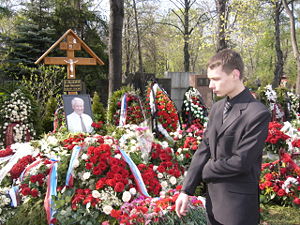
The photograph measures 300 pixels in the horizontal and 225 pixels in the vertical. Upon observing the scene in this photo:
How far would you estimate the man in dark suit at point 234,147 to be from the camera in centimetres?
162

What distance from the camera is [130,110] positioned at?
19.3ft

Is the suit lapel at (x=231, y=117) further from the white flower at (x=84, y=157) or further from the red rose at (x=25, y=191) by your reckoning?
the red rose at (x=25, y=191)

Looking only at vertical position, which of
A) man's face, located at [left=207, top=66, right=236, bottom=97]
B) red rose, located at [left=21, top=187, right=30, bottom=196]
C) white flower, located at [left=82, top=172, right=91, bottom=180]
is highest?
man's face, located at [left=207, top=66, right=236, bottom=97]

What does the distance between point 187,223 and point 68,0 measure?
14975 mm

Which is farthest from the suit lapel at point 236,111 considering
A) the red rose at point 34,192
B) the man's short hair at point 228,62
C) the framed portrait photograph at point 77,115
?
the framed portrait photograph at point 77,115

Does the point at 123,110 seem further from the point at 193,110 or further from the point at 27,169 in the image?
the point at 27,169

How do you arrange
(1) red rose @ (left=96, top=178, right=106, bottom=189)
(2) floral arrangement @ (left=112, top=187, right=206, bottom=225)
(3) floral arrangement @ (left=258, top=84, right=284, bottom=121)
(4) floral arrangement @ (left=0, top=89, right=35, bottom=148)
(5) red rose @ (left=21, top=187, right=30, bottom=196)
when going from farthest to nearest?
(3) floral arrangement @ (left=258, top=84, right=284, bottom=121) < (4) floral arrangement @ (left=0, top=89, right=35, bottom=148) < (5) red rose @ (left=21, top=187, right=30, bottom=196) < (1) red rose @ (left=96, top=178, right=106, bottom=189) < (2) floral arrangement @ (left=112, top=187, right=206, bottom=225)

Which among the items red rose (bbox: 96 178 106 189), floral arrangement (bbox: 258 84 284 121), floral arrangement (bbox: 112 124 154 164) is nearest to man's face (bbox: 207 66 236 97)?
red rose (bbox: 96 178 106 189)

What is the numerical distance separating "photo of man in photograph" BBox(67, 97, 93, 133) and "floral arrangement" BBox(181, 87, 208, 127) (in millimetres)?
1920

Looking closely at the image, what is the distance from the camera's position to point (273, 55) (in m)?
29.0

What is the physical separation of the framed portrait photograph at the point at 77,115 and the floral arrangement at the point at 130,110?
64cm

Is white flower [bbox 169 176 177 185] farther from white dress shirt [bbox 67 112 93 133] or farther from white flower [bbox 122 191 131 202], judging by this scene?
white dress shirt [bbox 67 112 93 133]

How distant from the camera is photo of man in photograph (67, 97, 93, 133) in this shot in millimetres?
5582

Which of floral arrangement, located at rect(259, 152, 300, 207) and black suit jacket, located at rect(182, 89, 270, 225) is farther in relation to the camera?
floral arrangement, located at rect(259, 152, 300, 207)
